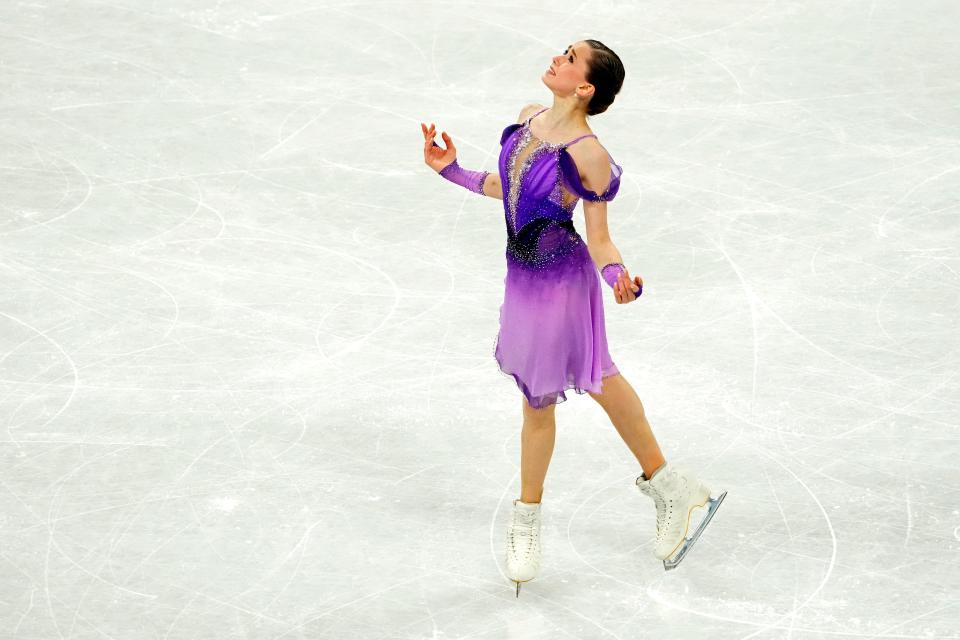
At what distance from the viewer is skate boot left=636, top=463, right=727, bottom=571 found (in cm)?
477

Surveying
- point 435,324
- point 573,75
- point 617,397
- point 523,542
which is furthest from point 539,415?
point 435,324

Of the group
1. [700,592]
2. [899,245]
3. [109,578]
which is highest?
[899,245]

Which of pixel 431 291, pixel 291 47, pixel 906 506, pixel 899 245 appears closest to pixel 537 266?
pixel 906 506

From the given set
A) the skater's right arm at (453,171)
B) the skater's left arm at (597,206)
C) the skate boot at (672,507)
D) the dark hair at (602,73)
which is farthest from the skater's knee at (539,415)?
the dark hair at (602,73)

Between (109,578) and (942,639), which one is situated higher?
(942,639)

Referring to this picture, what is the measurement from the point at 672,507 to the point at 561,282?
85 centimetres

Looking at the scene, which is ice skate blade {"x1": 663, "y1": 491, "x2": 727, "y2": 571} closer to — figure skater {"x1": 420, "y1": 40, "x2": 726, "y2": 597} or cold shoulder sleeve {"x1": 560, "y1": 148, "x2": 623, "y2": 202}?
figure skater {"x1": 420, "y1": 40, "x2": 726, "y2": 597}

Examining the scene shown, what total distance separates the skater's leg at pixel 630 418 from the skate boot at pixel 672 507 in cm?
4

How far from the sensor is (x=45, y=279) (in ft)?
21.5

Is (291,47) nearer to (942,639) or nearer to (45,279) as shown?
(45,279)

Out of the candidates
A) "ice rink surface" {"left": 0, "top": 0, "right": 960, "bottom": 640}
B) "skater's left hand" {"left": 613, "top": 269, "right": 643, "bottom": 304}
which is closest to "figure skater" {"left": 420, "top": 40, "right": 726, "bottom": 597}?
"skater's left hand" {"left": 613, "top": 269, "right": 643, "bottom": 304}

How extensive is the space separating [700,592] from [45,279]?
3.39 metres

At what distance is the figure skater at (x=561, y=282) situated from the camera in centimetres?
442

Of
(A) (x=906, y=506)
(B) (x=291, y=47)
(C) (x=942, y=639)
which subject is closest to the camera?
(C) (x=942, y=639)
